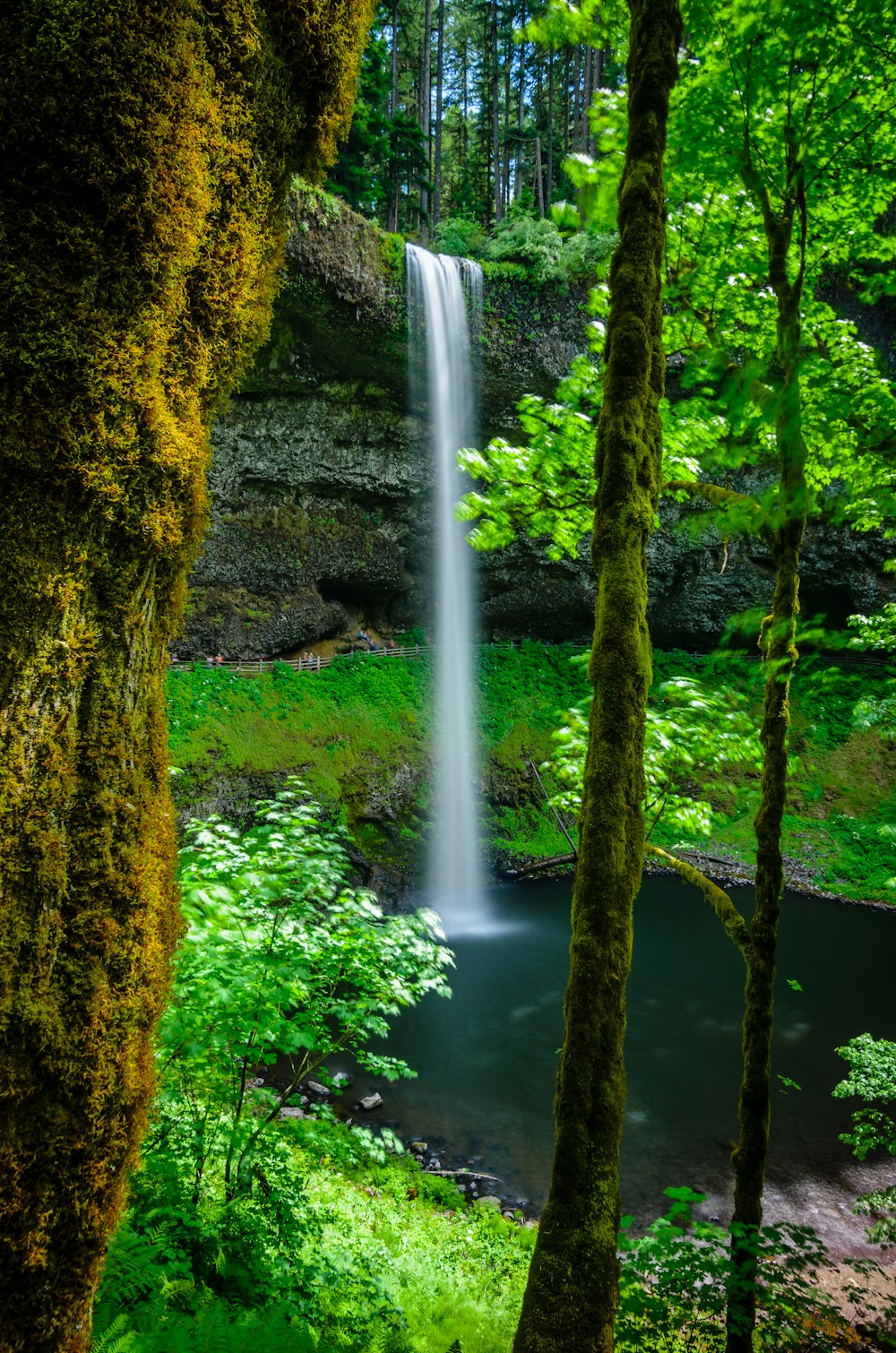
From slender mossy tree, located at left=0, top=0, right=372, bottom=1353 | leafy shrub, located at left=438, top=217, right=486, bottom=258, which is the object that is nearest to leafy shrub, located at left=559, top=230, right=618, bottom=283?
leafy shrub, located at left=438, top=217, right=486, bottom=258

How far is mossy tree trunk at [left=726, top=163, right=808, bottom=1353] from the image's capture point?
294 cm

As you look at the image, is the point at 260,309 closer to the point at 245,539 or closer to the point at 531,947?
the point at 531,947

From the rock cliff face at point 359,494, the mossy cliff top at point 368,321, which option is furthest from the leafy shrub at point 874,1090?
the mossy cliff top at point 368,321

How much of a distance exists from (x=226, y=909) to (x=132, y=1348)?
1.60 m

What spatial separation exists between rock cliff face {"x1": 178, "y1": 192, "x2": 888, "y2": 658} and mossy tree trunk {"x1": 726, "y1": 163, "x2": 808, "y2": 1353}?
12.3 metres

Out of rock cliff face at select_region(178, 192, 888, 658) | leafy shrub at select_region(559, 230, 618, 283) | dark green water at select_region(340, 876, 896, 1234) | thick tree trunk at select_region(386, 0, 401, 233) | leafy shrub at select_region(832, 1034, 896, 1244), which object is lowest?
dark green water at select_region(340, 876, 896, 1234)

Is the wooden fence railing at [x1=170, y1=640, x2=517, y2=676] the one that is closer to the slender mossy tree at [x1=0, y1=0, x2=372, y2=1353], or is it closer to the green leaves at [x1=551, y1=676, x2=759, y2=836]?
the green leaves at [x1=551, y1=676, x2=759, y2=836]

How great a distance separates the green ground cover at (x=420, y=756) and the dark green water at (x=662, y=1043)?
216 centimetres

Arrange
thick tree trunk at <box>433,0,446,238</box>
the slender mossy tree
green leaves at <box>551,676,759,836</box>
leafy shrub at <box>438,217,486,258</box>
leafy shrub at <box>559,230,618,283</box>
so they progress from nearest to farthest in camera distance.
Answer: the slender mossy tree
green leaves at <box>551,676,759,836</box>
leafy shrub at <box>559,230,618,283</box>
leafy shrub at <box>438,217,486,258</box>
thick tree trunk at <box>433,0,446,238</box>

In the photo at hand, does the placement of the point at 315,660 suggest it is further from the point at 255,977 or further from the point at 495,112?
the point at 495,112

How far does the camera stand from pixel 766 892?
3.38 m

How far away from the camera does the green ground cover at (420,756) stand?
13.1 meters

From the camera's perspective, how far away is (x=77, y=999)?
1.48 metres

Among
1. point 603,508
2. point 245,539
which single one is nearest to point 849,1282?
point 603,508
